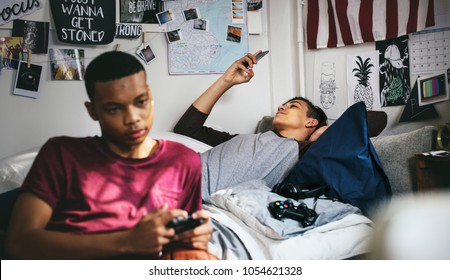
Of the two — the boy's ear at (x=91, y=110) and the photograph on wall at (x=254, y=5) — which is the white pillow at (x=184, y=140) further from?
the photograph on wall at (x=254, y=5)

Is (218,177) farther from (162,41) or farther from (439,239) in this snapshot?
(439,239)

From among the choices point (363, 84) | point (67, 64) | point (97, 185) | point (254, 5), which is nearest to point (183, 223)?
point (97, 185)

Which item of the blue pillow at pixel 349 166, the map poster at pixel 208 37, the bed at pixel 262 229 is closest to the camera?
the bed at pixel 262 229

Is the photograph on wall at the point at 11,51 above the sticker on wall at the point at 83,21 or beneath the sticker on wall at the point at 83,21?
beneath

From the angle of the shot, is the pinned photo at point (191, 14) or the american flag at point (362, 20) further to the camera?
the american flag at point (362, 20)

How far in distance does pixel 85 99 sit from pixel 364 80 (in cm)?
65

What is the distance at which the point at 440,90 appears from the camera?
1.08m

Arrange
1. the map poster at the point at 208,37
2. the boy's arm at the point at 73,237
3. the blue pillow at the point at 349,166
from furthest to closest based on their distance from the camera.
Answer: the blue pillow at the point at 349,166, the map poster at the point at 208,37, the boy's arm at the point at 73,237

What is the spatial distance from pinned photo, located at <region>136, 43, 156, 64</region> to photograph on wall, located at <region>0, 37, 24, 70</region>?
0.66ft

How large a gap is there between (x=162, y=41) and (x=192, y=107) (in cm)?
14

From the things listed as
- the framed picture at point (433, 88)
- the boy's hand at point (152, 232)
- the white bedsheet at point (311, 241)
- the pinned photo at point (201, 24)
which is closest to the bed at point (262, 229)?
the white bedsheet at point (311, 241)

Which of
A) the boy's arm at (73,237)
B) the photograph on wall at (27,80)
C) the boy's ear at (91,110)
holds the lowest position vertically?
the boy's arm at (73,237)

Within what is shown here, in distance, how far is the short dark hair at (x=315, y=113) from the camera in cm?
110
